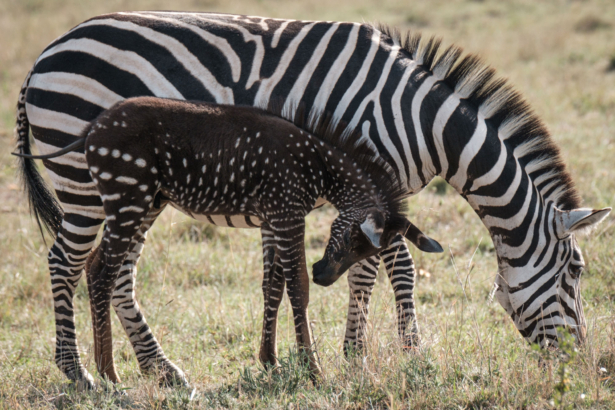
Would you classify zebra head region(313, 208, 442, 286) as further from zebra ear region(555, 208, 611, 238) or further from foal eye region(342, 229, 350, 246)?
zebra ear region(555, 208, 611, 238)

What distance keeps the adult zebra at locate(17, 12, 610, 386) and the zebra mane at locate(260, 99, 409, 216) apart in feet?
0.43

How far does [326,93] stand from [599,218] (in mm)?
2152

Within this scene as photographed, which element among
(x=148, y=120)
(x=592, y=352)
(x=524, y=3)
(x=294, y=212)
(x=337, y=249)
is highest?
(x=524, y=3)

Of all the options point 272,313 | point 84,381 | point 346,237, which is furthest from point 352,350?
point 84,381

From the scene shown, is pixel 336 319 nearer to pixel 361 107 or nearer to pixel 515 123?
pixel 361 107

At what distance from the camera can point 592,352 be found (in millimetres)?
4148

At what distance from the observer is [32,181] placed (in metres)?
5.27

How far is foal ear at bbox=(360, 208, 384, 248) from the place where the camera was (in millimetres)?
4078

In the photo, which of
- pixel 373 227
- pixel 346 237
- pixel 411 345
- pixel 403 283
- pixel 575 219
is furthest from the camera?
pixel 403 283

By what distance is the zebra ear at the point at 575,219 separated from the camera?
13.8 feet

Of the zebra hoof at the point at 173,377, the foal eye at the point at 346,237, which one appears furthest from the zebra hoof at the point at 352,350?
the zebra hoof at the point at 173,377

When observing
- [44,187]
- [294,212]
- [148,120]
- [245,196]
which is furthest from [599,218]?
[44,187]

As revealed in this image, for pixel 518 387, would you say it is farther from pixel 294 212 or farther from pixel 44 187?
pixel 44 187

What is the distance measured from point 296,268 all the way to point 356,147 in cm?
98
